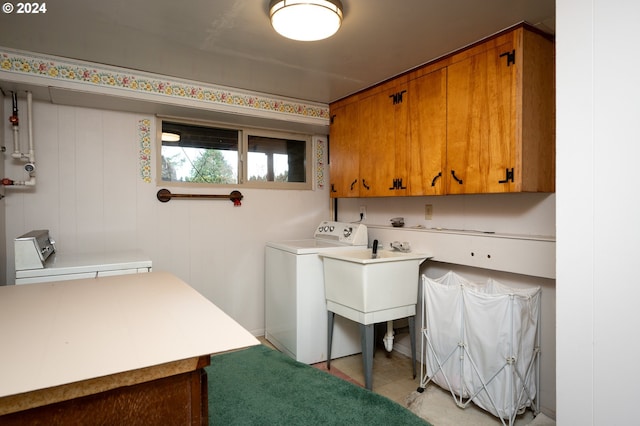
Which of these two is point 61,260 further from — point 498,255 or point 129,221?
point 498,255

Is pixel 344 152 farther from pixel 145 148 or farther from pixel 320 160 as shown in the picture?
pixel 145 148

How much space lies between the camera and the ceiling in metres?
1.91

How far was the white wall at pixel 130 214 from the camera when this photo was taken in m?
2.76

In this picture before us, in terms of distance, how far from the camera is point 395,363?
3.09 m

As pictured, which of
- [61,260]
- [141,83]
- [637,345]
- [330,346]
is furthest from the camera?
[330,346]

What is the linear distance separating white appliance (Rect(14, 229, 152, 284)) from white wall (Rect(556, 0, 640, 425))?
2276mm

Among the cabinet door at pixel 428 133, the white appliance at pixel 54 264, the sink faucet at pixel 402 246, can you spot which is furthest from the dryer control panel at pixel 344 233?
the white appliance at pixel 54 264

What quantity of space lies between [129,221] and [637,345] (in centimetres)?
330

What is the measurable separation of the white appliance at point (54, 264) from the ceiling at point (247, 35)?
1247mm

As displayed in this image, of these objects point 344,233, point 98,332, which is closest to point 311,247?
point 344,233

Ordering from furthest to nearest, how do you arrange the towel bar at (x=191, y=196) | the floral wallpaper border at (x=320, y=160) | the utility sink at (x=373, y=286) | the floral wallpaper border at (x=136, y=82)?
the floral wallpaper border at (x=320, y=160)
the towel bar at (x=191, y=196)
the utility sink at (x=373, y=286)
the floral wallpaper border at (x=136, y=82)

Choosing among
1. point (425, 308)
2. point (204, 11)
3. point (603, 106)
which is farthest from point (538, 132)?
point (204, 11)

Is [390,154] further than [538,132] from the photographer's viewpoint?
Yes

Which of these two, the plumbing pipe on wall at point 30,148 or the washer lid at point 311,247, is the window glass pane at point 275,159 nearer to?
the washer lid at point 311,247
